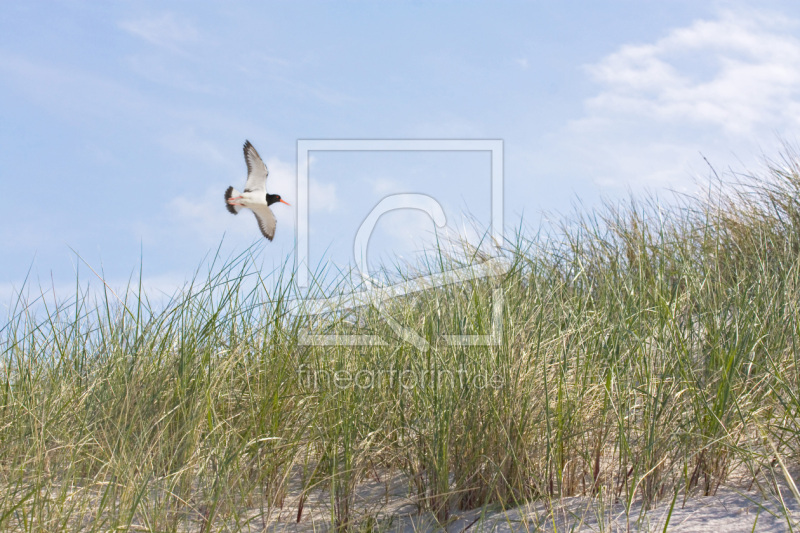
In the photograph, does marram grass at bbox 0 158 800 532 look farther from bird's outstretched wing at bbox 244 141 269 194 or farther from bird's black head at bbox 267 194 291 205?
bird's black head at bbox 267 194 291 205

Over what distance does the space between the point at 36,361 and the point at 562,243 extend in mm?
3847

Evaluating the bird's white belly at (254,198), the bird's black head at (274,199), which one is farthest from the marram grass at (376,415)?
the bird's black head at (274,199)

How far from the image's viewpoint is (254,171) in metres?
6.29

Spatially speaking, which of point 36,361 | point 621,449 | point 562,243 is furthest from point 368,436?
point 562,243

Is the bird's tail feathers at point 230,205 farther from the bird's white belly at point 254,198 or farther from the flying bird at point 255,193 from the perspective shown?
the bird's white belly at point 254,198

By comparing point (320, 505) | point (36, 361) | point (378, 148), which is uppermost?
point (378, 148)

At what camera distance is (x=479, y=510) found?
2496 millimetres

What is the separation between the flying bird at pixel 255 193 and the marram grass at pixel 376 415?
9.65 feet

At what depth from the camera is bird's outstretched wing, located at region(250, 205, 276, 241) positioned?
257 inches

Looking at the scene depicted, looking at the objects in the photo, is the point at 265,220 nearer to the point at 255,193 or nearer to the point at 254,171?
the point at 255,193

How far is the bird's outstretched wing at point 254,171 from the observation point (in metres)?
6.22

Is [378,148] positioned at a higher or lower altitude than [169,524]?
higher

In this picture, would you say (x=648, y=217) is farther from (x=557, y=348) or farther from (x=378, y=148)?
(x=557, y=348)

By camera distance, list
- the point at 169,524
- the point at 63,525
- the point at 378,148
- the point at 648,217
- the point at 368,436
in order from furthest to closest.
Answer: the point at 648,217 < the point at 378,148 < the point at 368,436 < the point at 169,524 < the point at 63,525
